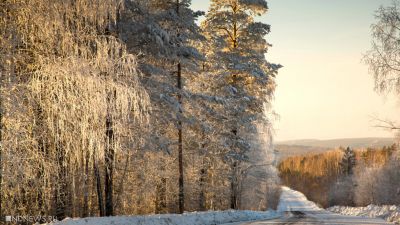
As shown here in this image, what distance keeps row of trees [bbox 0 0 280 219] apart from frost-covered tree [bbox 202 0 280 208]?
75 mm

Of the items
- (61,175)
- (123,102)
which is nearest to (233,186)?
(61,175)

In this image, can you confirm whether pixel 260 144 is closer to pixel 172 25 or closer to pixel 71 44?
pixel 172 25

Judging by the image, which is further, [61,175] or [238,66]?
[238,66]

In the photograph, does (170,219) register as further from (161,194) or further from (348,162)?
(348,162)

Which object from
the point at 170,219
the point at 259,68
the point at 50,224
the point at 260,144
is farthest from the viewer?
the point at 260,144

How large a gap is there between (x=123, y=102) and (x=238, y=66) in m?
14.0

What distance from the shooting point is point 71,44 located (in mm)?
11445

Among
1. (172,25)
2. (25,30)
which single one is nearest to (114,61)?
(25,30)

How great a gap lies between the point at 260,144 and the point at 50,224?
26.1 m

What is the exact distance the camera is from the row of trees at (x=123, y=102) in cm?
1048

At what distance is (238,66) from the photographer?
79.2 ft

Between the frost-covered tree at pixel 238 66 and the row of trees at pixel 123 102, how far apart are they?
0.08 meters

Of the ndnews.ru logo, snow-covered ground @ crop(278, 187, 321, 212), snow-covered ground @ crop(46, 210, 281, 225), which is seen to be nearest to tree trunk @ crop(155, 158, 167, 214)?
snow-covered ground @ crop(46, 210, 281, 225)

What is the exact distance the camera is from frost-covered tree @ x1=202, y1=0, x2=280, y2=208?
2434 centimetres
